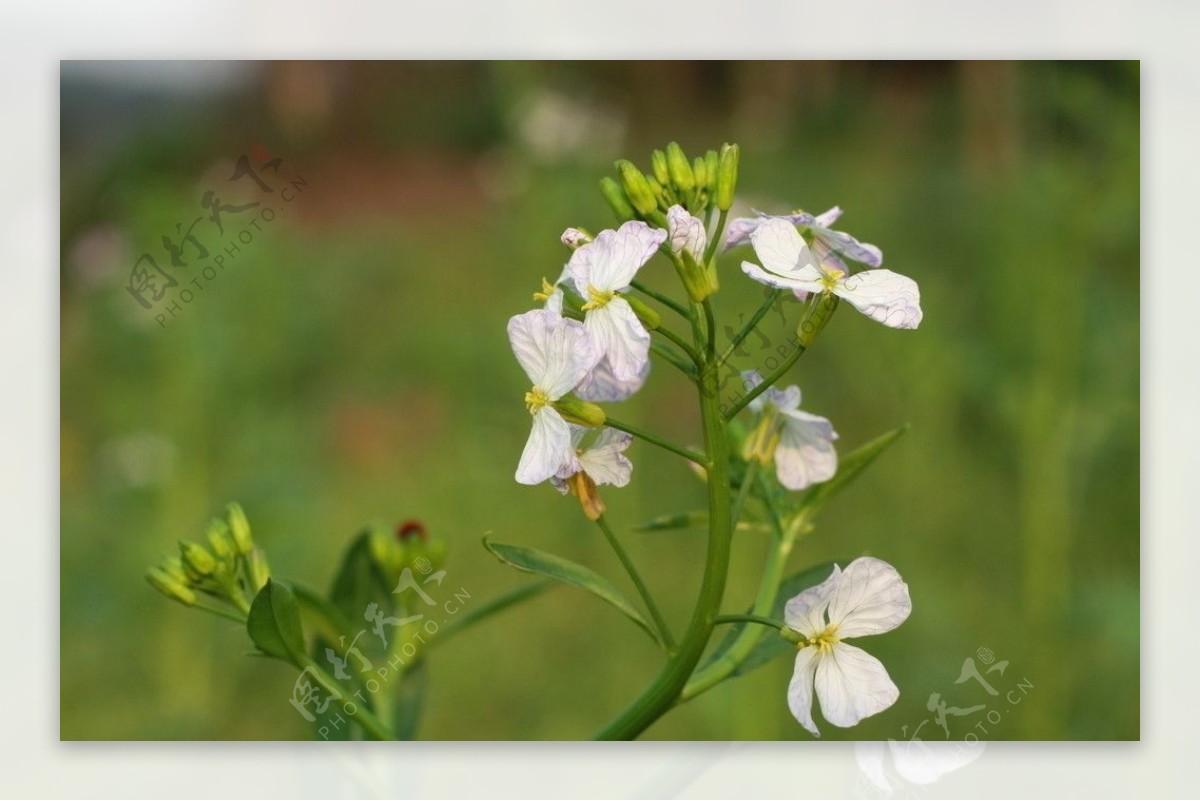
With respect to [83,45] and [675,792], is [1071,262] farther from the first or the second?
[83,45]

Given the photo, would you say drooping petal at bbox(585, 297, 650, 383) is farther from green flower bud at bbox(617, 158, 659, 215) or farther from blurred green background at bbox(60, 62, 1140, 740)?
blurred green background at bbox(60, 62, 1140, 740)

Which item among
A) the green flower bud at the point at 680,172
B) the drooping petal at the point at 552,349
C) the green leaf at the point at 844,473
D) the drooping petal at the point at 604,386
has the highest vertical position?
the green flower bud at the point at 680,172

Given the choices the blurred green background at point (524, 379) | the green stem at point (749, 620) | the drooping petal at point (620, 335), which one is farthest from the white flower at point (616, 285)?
the blurred green background at point (524, 379)

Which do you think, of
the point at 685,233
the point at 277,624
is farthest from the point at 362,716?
the point at 685,233

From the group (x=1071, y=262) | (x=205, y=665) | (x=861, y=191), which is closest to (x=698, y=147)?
(x=861, y=191)

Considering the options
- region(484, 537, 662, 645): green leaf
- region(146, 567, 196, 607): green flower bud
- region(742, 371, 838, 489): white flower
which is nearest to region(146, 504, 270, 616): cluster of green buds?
region(146, 567, 196, 607): green flower bud

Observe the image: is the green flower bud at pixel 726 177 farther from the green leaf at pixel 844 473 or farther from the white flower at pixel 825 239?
the green leaf at pixel 844 473
